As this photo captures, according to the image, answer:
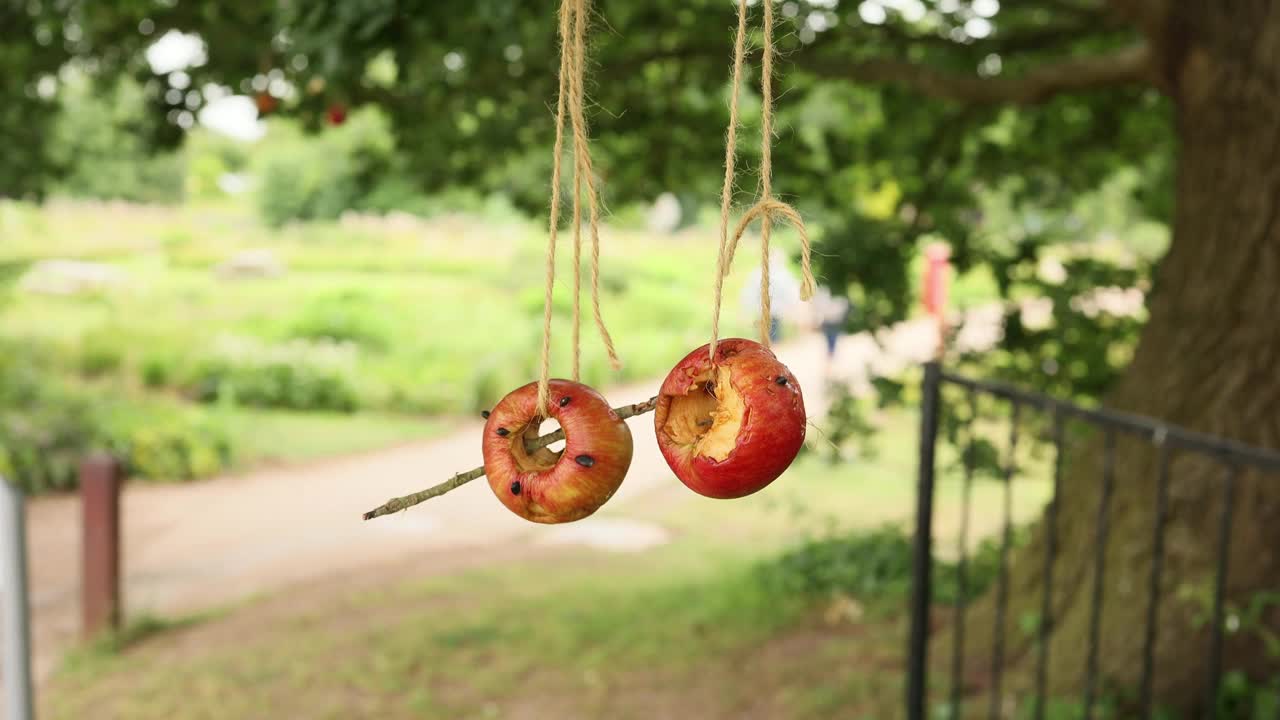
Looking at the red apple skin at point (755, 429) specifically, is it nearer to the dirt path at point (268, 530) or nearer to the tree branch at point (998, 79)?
the tree branch at point (998, 79)

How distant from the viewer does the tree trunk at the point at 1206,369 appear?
386 cm

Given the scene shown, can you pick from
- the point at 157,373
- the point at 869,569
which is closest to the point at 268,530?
the point at 869,569

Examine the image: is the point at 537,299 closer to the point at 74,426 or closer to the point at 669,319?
the point at 669,319

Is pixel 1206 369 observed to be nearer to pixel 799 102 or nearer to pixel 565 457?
pixel 799 102

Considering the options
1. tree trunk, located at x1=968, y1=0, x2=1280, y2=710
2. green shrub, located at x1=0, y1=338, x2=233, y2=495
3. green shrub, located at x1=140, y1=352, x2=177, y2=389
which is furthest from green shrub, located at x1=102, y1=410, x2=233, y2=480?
tree trunk, located at x1=968, y1=0, x2=1280, y2=710

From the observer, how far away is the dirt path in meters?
7.04

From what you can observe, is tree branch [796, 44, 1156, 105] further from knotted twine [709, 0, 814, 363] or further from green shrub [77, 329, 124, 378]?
green shrub [77, 329, 124, 378]

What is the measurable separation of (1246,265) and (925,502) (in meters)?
1.76

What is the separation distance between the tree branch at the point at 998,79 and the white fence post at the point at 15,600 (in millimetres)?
3138

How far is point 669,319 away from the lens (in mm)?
18781

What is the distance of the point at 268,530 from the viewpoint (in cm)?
845

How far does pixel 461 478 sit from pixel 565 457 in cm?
10

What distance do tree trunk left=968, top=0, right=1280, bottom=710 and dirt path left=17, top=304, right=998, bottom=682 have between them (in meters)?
1.78

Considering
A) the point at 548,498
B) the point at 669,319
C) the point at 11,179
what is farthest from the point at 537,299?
the point at 548,498
